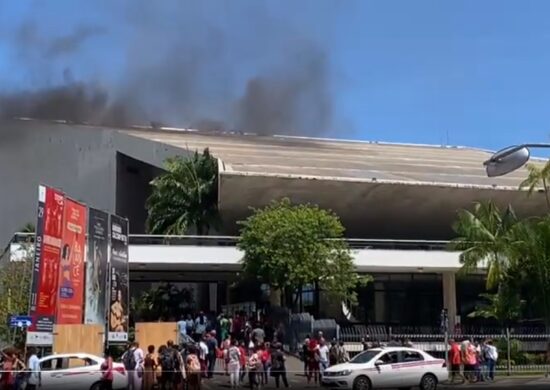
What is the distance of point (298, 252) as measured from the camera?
35.0 m

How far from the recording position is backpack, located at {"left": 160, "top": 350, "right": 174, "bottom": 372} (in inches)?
829

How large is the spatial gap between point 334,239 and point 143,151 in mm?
14545

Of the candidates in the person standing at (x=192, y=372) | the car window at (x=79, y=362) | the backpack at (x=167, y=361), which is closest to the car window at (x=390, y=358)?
the person standing at (x=192, y=372)

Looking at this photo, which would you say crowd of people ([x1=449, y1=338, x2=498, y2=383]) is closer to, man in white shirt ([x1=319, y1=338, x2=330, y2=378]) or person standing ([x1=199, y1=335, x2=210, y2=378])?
man in white shirt ([x1=319, y1=338, x2=330, y2=378])

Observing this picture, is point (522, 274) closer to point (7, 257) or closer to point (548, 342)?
point (548, 342)

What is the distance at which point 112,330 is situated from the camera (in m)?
24.8

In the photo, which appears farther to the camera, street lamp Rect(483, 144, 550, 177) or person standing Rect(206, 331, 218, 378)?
person standing Rect(206, 331, 218, 378)

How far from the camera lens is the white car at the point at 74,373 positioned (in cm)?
1978

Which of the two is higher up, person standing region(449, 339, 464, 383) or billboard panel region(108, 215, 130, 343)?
billboard panel region(108, 215, 130, 343)

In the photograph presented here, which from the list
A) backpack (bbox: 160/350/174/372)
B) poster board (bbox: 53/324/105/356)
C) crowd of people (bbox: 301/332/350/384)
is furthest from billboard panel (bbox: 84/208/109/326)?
crowd of people (bbox: 301/332/350/384)

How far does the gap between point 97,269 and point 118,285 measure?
1.22m

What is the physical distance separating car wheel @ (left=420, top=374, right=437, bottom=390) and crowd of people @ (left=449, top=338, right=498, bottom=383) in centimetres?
354

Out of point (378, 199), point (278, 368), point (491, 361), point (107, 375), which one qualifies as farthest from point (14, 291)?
point (378, 199)

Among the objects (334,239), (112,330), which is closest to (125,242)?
(112,330)
